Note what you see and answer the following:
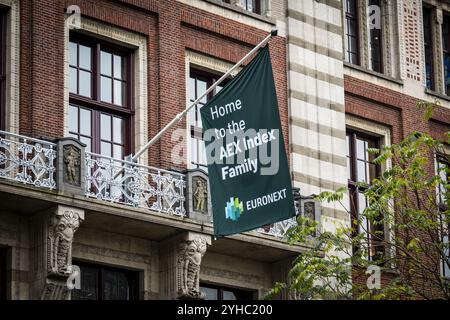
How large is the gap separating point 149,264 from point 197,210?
1651 millimetres

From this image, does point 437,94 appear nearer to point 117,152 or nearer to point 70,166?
point 117,152

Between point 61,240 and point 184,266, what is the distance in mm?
3465

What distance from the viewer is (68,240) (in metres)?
32.0

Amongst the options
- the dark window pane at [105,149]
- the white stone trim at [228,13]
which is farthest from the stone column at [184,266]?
the white stone trim at [228,13]

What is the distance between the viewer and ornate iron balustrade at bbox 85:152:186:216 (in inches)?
1304

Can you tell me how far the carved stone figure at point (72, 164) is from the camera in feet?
106

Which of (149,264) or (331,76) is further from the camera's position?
(331,76)

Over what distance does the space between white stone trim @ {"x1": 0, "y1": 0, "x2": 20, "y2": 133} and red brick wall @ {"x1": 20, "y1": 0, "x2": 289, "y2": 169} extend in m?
0.13

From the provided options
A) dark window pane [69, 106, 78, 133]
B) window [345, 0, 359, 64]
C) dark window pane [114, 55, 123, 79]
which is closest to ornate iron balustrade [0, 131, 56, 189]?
dark window pane [69, 106, 78, 133]

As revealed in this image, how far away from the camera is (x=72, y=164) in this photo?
106 ft

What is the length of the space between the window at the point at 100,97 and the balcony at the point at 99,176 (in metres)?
0.91

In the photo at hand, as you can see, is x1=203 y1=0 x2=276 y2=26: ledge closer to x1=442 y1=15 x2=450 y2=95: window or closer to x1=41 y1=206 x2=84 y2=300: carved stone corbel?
x1=442 y1=15 x2=450 y2=95: window
